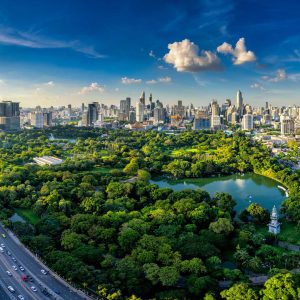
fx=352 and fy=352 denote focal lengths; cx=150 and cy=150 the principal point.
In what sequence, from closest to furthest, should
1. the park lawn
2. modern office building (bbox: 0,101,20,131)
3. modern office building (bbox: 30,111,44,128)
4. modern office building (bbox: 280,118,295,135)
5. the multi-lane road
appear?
1. the multi-lane road
2. the park lawn
3. modern office building (bbox: 0,101,20,131)
4. modern office building (bbox: 280,118,295,135)
5. modern office building (bbox: 30,111,44,128)

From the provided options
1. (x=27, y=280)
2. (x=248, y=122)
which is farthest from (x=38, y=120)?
(x=27, y=280)

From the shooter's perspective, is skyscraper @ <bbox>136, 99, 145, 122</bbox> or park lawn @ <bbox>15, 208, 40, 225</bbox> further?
skyscraper @ <bbox>136, 99, 145, 122</bbox>

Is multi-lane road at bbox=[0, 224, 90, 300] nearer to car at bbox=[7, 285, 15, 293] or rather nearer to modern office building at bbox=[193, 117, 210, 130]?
car at bbox=[7, 285, 15, 293]

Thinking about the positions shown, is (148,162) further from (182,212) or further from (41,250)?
(41,250)

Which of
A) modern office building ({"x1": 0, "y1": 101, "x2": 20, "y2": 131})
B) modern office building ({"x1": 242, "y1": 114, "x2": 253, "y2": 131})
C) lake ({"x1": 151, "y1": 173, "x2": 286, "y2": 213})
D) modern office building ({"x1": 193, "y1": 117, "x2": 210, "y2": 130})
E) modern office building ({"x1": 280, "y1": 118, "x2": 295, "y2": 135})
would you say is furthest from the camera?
modern office building ({"x1": 193, "y1": 117, "x2": 210, "y2": 130})

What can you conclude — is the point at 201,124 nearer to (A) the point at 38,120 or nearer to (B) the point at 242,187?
(A) the point at 38,120

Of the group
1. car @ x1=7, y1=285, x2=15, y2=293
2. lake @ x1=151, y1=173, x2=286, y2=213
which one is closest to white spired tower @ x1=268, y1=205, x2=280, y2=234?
lake @ x1=151, y1=173, x2=286, y2=213

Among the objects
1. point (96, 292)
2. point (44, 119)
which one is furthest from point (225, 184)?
point (44, 119)
